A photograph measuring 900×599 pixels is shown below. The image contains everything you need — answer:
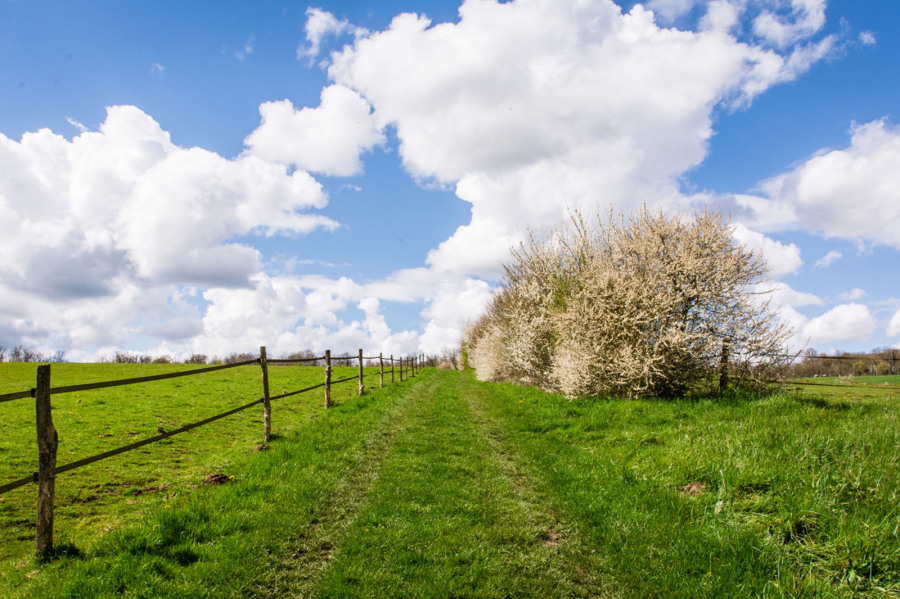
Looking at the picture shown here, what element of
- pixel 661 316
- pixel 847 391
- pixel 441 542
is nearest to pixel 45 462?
pixel 441 542

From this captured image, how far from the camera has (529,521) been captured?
5.30m

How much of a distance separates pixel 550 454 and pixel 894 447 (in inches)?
189

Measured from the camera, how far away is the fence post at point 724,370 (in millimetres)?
11341

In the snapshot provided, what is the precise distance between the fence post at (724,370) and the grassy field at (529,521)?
2672 mm

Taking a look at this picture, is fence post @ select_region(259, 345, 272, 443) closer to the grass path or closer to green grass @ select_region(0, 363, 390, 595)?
green grass @ select_region(0, 363, 390, 595)

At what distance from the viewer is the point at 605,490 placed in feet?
20.3

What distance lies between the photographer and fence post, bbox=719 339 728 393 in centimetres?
1134

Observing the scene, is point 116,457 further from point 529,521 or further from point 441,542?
point 529,521

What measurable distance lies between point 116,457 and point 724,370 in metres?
14.4

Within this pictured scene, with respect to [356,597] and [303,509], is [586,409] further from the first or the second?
[356,597]

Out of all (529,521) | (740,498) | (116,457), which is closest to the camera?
(529,521)

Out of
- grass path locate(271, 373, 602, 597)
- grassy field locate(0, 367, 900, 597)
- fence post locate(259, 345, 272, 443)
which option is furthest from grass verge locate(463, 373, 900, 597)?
fence post locate(259, 345, 272, 443)

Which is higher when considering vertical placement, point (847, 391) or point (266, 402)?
point (266, 402)

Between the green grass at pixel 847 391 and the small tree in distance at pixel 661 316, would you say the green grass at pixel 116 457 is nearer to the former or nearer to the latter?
the small tree in distance at pixel 661 316
